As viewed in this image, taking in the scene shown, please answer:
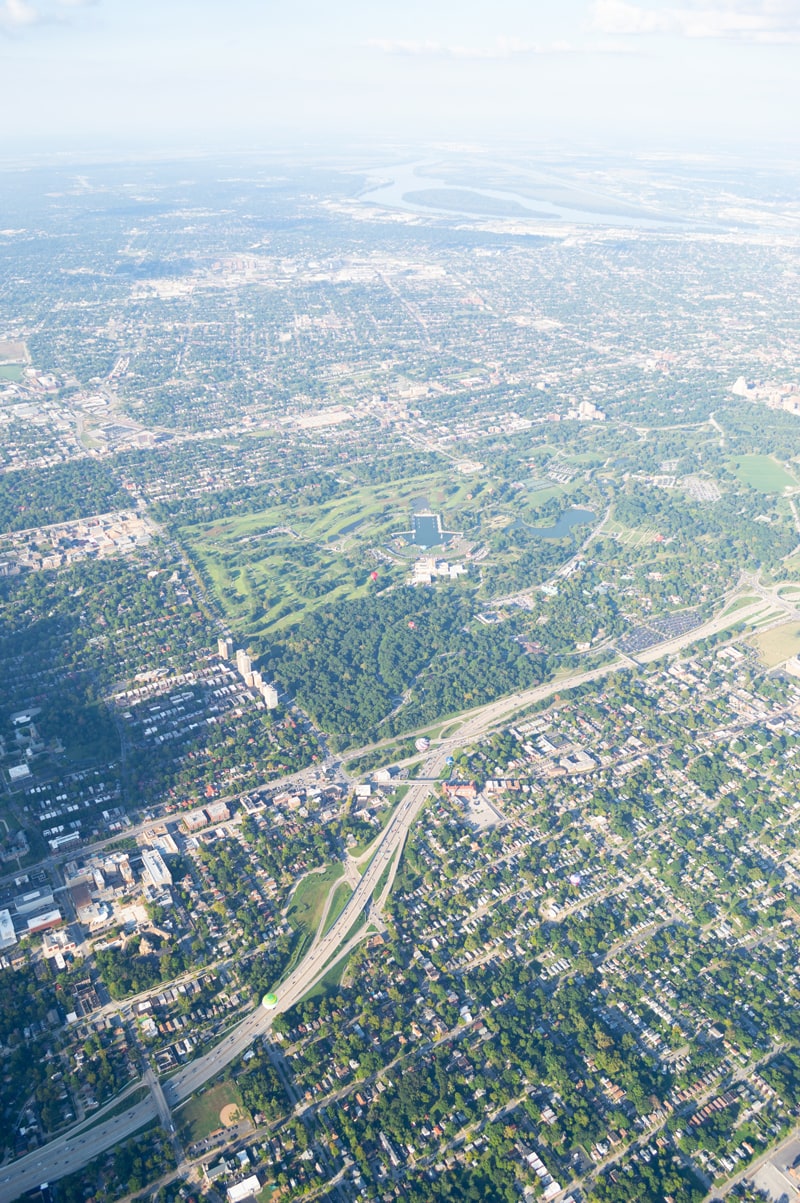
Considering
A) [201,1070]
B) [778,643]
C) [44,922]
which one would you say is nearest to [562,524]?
[778,643]

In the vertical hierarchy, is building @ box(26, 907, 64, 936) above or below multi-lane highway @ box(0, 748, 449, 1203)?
above

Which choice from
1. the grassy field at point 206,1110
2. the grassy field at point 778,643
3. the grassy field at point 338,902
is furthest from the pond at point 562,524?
the grassy field at point 206,1110

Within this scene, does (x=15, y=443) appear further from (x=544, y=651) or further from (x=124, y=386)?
(x=544, y=651)

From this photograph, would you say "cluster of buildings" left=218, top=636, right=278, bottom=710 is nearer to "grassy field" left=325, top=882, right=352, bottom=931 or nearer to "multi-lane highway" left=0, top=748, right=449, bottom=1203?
"multi-lane highway" left=0, top=748, right=449, bottom=1203

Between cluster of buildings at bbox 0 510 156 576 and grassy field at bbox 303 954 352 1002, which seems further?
cluster of buildings at bbox 0 510 156 576

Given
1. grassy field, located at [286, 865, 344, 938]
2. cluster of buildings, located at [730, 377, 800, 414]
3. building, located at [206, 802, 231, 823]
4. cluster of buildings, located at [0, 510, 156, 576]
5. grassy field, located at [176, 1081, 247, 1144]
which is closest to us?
grassy field, located at [176, 1081, 247, 1144]

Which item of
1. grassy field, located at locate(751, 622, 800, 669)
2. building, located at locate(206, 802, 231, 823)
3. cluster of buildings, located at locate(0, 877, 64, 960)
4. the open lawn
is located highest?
cluster of buildings, located at locate(0, 877, 64, 960)

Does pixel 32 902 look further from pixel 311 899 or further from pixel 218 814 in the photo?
pixel 311 899

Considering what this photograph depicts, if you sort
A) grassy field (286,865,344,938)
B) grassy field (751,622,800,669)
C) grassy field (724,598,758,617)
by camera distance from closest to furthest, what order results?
1. grassy field (286,865,344,938)
2. grassy field (751,622,800,669)
3. grassy field (724,598,758,617)

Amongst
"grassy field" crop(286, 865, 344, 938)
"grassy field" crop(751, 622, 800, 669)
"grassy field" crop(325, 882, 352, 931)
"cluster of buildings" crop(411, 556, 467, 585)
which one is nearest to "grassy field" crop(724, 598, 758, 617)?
"grassy field" crop(751, 622, 800, 669)
